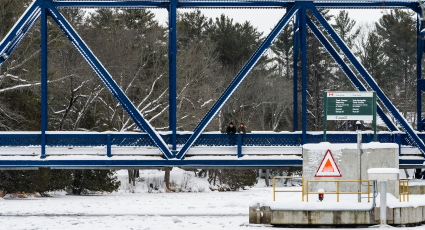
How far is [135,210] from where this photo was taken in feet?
93.0

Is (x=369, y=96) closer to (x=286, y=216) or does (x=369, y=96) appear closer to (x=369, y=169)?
(x=369, y=169)

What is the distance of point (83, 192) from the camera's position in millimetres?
40562

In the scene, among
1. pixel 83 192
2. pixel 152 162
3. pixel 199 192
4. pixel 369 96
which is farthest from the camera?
pixel 199 192

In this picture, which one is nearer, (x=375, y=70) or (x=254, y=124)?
(x=254, y=124)

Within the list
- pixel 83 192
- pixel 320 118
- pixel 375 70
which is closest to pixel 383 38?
pixel 375 70

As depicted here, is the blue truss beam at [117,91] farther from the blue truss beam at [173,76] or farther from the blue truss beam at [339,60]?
the blue truss beam at [339,60]

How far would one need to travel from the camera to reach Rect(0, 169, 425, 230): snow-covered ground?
2073 cm

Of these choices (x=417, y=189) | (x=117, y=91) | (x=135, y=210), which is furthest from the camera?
(x=135, y=210)

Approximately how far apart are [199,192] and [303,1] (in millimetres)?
24227

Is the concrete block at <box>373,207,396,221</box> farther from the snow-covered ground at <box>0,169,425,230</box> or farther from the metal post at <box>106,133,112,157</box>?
the metal post at <box>106,133,112,157</box>

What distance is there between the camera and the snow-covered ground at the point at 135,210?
2073 cm

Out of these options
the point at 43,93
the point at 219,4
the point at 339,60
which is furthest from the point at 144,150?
the point at 339,60

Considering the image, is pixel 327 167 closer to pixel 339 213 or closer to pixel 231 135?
pixel 339 213

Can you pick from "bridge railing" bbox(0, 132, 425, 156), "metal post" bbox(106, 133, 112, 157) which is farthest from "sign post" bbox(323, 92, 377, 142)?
"metal post" bbox(106, 133, 112, 157)
